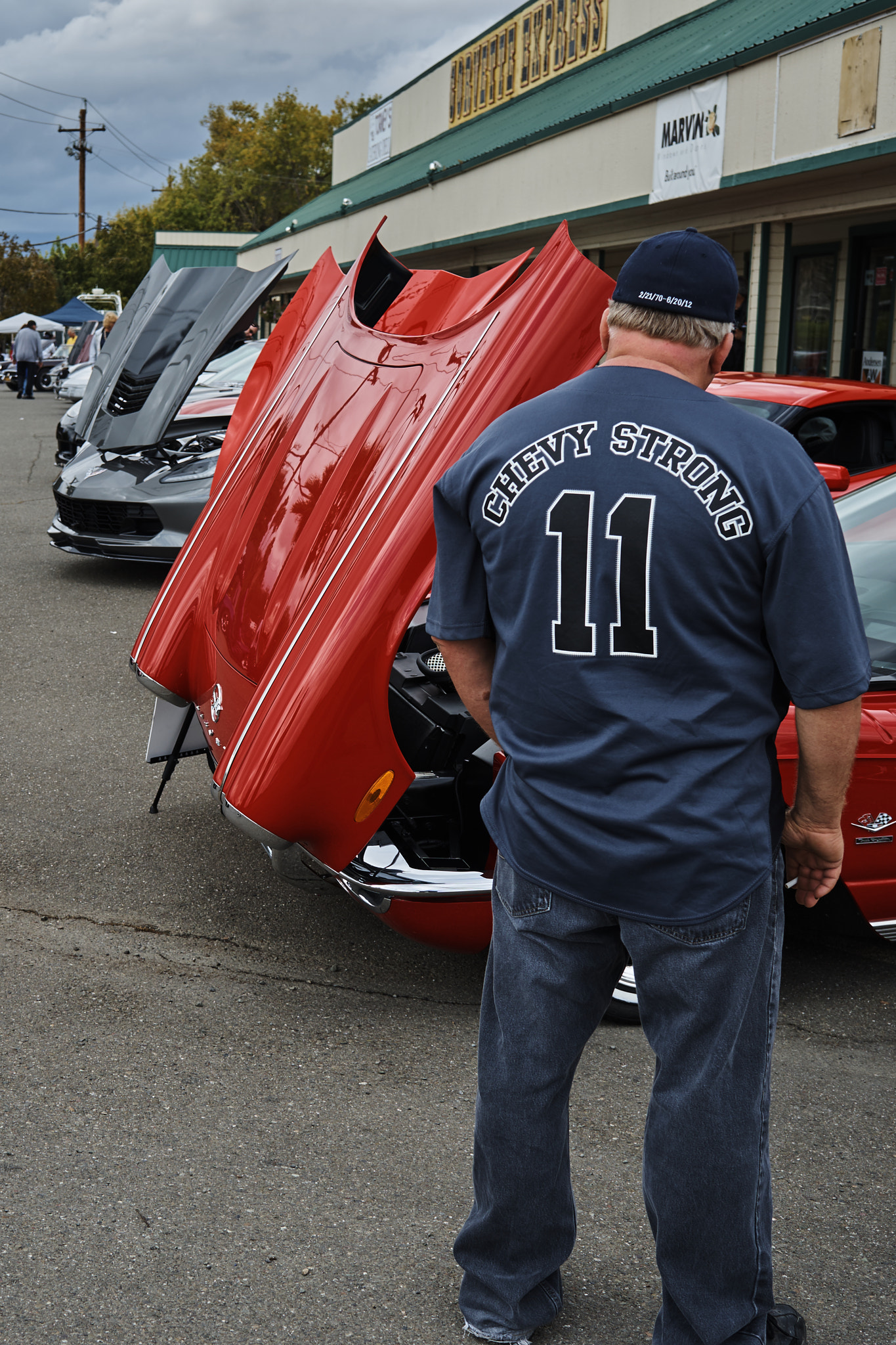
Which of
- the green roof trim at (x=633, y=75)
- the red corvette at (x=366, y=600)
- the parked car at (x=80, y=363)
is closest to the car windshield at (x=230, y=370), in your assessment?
the green roof trim at (x=633, y=75)

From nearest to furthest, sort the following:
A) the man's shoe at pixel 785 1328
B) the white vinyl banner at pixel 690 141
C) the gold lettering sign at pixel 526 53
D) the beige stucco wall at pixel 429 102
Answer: the man's shoe at pixel 785 1328 < the white vinyl banner at pixel 690 141 < the beige stucco wall at pixel 429 102 < the gold lettering sign at pixel 526 53

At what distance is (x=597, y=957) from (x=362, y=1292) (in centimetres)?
88

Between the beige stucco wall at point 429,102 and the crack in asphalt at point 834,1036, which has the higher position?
→ the beige stucco wall at point 429,102

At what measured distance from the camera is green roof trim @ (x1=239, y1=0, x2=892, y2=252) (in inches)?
413

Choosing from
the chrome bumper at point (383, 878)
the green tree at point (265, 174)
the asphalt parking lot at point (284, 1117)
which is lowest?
the asphalt parking lot at point (284, 1117)

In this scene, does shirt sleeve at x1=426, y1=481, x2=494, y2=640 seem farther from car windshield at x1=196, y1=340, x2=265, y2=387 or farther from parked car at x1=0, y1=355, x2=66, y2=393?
parked car at x1=0, y1=355, x2=66, y2=393

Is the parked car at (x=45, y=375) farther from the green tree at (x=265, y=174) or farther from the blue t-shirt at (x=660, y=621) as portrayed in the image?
the green tree at (x=265, y=174)

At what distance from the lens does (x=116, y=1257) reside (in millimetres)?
2447

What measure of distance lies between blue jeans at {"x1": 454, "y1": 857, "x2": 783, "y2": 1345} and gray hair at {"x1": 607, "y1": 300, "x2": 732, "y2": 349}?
0.84 meters

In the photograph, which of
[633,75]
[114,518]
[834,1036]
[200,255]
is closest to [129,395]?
[114,518]

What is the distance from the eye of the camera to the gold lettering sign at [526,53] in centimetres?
1872

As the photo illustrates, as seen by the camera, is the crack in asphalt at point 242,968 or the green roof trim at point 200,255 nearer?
the crack in asphalt at point 242,968

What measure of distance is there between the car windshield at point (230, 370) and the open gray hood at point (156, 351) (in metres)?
1.65

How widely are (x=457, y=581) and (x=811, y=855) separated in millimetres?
746
